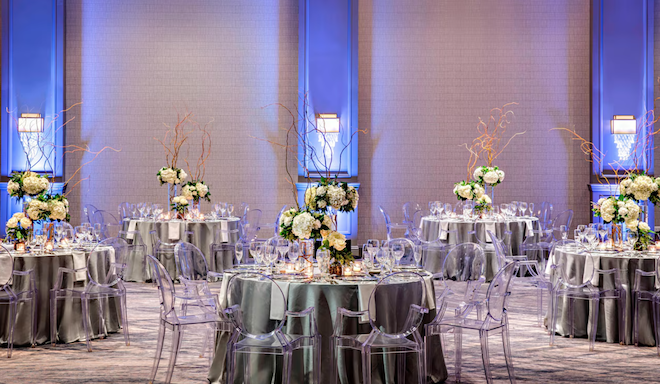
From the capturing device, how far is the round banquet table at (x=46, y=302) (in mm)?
5340

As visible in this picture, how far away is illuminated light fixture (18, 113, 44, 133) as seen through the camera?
10570mm

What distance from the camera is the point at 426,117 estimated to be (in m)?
11.2

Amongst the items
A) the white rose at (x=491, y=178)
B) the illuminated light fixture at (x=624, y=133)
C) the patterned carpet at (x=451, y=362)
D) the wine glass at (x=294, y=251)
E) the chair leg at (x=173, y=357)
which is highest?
the illuminated light fixture at (x=624, y=133)

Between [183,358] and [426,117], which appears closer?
[183,358]

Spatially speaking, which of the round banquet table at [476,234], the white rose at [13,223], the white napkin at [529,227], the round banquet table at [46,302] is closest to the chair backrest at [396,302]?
the round banquet table at [46,302]

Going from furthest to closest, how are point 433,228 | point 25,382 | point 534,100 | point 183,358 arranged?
point 534,100 < point 433,228 < point 183,358 < point 25,382

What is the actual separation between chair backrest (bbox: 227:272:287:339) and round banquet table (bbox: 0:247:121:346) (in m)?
1.87

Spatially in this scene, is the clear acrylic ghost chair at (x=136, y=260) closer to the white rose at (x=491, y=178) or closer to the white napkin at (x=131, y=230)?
the white napkin at (x=131, y=230)

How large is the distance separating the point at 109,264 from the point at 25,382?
1390 millimetres

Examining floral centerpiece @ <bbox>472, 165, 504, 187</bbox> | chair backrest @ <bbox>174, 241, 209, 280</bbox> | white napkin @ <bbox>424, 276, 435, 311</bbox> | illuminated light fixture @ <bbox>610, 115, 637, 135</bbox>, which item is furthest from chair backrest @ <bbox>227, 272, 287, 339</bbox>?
illuminated light fixture @ <bbox>610, 115, 637, 135</bbox>

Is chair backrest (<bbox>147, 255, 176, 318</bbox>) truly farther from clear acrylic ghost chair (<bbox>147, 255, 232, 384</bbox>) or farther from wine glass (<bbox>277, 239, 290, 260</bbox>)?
wine glass (<bbox>277, 239, 290, 260</bbox>)

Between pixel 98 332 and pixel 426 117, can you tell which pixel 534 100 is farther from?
pixel 98 332

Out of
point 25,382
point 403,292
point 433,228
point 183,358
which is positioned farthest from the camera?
point 433,228

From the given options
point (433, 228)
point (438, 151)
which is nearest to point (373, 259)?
point (433, 228)
